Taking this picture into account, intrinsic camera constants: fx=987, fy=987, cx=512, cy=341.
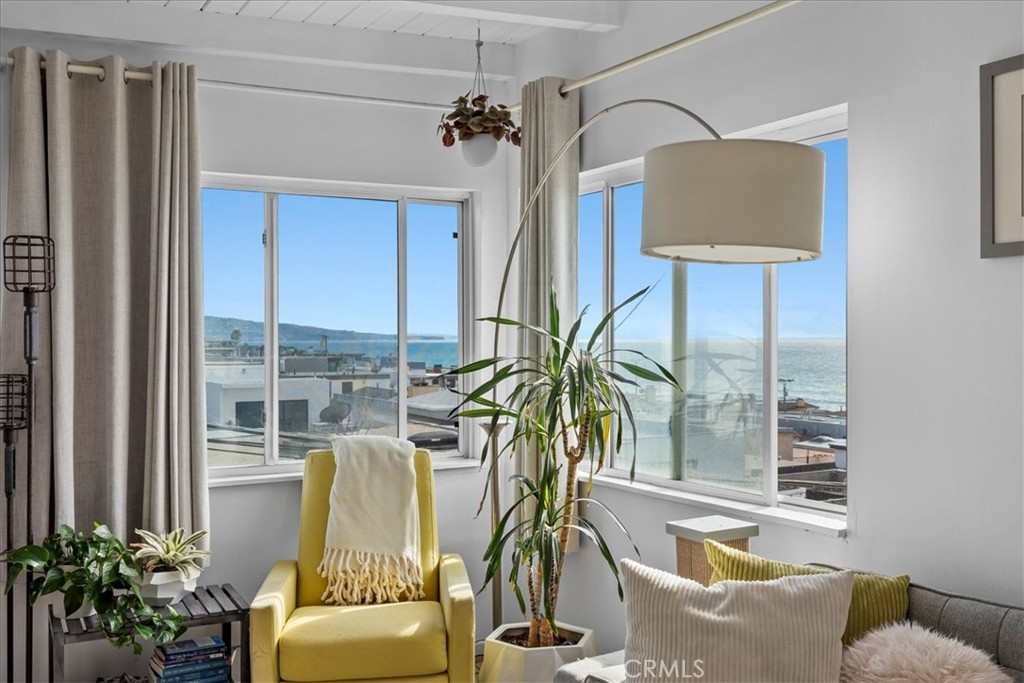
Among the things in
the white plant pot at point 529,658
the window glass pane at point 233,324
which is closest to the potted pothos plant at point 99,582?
the window glass pane at point 233,324

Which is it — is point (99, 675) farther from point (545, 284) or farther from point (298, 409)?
point (545, 284)

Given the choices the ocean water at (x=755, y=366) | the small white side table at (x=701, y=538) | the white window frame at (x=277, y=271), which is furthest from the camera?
the white window frame at (x=277, y=271)

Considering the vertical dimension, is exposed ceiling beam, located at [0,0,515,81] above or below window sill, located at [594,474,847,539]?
above

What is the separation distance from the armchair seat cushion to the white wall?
1146 mm

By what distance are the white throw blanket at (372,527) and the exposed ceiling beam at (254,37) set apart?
160 cm

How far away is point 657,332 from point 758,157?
176cm

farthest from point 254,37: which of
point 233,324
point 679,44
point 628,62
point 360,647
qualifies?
point 360,647

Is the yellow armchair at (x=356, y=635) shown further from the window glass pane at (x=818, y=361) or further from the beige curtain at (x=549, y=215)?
the window glass pane at (x=818, y=361)

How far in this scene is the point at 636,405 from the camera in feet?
12.8

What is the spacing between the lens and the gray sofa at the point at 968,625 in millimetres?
2150

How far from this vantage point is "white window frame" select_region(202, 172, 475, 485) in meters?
4.12

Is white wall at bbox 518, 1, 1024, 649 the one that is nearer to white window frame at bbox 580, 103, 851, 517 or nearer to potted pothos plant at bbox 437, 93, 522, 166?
white window frame at bbox 580, 103, 851, 517

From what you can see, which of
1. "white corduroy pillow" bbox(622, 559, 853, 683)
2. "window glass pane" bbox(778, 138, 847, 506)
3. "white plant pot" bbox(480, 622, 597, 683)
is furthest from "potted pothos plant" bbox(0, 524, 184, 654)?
"window glass pane" bbox(778, 138, 847, 506)

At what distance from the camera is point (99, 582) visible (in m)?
3.26
